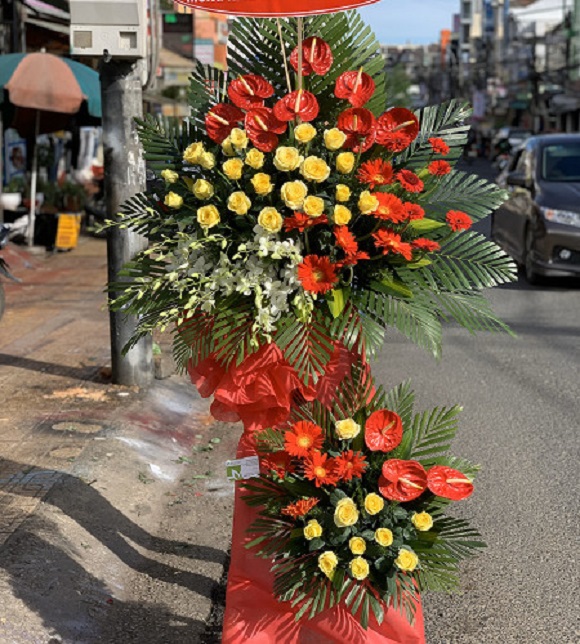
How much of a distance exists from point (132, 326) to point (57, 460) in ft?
5.98

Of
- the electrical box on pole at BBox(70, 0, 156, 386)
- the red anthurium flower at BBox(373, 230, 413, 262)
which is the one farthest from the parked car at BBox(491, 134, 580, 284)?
the red anthurium flower at BBox(373, 230, 413, 262)

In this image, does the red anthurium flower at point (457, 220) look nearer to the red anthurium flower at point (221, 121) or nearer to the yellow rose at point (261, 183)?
the yellow rose at point (261, 183)

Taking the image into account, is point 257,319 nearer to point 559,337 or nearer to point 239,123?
point 239,123

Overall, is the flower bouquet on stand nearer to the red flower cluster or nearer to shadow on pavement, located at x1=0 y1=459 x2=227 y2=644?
the red flower cluster

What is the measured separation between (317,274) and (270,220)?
0.67 feet

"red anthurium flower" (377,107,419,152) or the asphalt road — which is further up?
"red anthurium flower" (377,107,419,152)

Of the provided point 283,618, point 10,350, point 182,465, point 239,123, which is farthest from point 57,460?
point 10,350

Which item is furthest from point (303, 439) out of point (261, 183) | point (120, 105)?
point (120, 105)

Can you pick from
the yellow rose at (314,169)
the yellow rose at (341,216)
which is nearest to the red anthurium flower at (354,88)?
the yellow rose at (314,169)

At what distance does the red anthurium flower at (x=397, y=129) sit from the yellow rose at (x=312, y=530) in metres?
1.11

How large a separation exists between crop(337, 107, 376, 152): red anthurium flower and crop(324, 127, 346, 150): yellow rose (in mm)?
49

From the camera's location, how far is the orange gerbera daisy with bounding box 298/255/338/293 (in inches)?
125

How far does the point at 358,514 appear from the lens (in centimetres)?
329

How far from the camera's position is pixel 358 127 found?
3.25 meters
